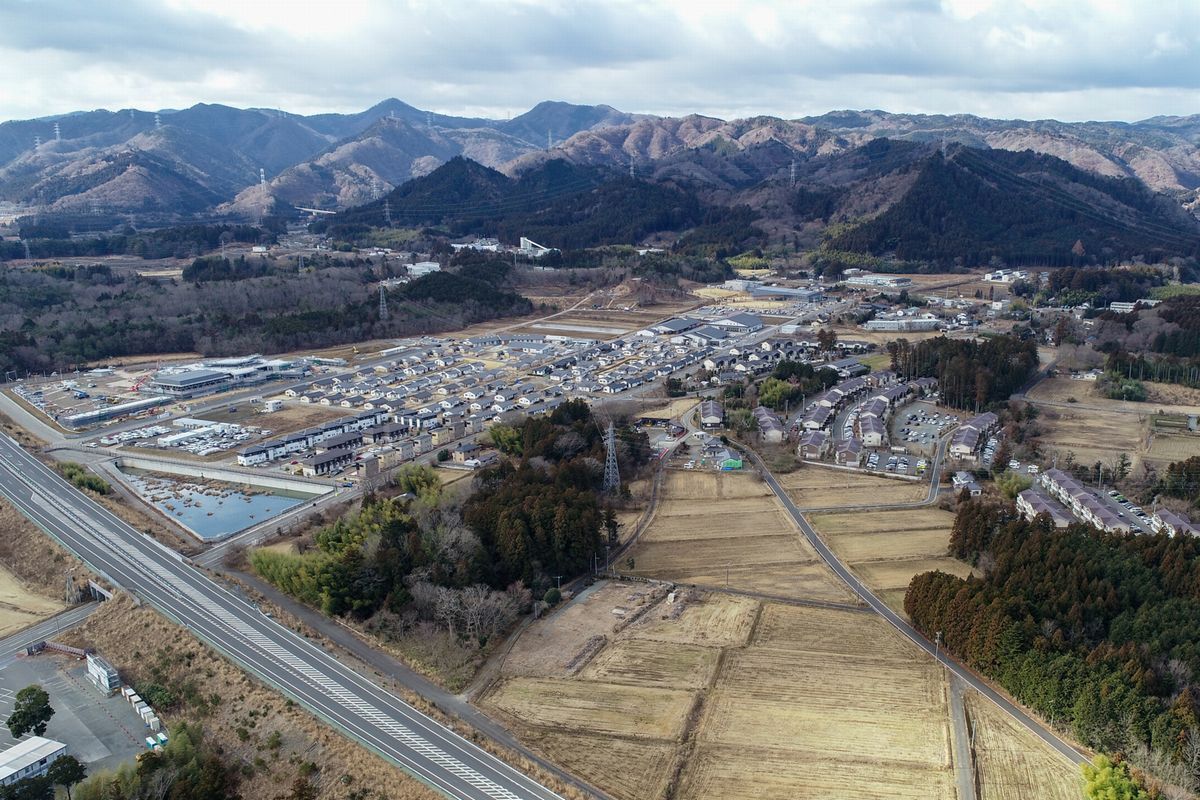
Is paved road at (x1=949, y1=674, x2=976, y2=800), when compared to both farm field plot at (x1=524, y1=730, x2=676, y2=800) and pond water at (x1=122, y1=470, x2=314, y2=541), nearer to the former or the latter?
farm field plot at (x1=524, y1=730, x2=676, y2=800)

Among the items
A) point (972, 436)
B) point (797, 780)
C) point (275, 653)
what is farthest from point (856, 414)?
point (275, 653)

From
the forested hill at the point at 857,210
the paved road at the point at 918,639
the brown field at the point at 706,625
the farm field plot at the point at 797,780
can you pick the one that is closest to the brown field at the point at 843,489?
the paved road at the point at 918,639

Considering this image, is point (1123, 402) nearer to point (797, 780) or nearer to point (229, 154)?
point (797, 780)

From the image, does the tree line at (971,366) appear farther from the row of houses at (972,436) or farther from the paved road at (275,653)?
the paved road at (275,653)

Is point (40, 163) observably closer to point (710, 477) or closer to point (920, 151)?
point (920, 151)

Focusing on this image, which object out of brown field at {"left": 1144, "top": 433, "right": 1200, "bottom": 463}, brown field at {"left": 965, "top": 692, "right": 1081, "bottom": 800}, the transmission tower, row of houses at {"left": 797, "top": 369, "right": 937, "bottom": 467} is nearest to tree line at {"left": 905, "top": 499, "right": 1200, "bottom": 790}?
brown field at {"left": 965, "top": 692, "right": 1081, "bottom": 800}

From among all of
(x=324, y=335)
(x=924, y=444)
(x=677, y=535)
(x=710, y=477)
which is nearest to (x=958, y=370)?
(x=924, y=444)
